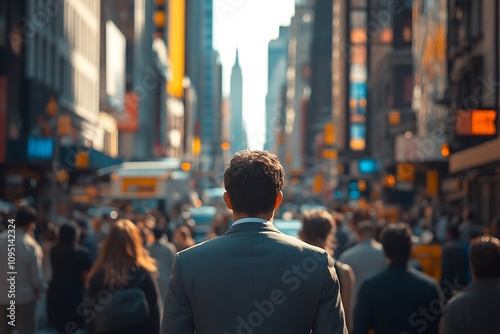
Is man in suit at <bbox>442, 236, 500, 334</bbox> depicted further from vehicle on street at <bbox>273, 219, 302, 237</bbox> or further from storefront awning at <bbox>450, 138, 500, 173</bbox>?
storefront awning at <bbox>450, 138, 500, 173</bbox>

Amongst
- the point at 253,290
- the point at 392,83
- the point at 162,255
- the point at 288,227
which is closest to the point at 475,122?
the point at 288,227

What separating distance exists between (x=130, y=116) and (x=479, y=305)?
3177 inches

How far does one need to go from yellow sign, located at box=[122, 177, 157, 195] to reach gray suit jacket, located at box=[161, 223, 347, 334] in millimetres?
35088

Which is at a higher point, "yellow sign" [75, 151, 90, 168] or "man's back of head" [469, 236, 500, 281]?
"yellow sign" [75, 151, 90, 168]

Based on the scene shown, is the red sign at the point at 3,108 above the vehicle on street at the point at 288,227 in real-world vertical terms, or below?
above

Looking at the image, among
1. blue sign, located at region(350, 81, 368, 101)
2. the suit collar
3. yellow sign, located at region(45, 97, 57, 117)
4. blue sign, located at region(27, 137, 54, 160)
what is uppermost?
blue sign, located at region(350, 81, 368, 101)

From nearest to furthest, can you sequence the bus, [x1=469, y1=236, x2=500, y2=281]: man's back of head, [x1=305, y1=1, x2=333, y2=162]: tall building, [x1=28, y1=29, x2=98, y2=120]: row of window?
[x1=469, y1=236, x2=500, y2=281]: man's back of head < the bus < [x1=28, y1=29, x2=98, y2=120]: row of window < [x1=305, y1=1, x2=333, y2=162]: tall building

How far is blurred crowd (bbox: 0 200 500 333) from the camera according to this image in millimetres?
7613

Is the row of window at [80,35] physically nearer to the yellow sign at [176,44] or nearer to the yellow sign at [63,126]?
the yellow sign at [63,126]

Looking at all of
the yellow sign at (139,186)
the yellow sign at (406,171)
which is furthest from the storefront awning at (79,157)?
the yellow sign at (406,171)

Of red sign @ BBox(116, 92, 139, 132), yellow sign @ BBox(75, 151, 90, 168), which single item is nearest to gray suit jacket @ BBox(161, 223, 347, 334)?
yellow sign @ BBox(75, 151, 90, 168)

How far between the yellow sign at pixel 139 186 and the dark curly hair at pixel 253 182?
35.0 m

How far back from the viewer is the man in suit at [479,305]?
6.40m

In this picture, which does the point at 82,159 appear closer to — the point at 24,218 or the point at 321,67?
the point at 24,218
